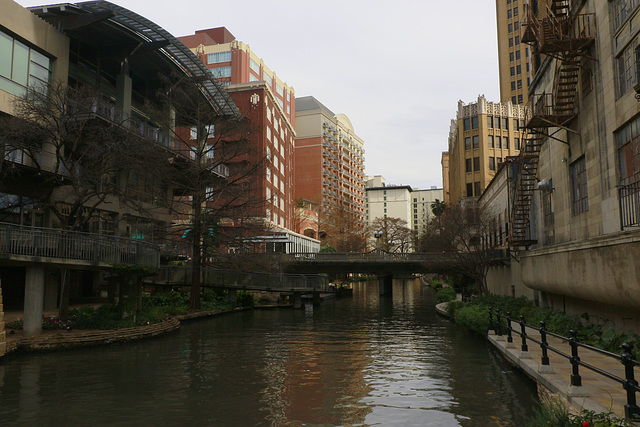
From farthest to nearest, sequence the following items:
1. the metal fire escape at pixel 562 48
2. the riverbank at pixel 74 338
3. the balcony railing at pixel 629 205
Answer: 1. the metal fire escape at pixel 562 48
2. the riverbank at pixel 74 338
3. the balcony railing at pixel 629 205

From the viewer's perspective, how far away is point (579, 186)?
19.8 m

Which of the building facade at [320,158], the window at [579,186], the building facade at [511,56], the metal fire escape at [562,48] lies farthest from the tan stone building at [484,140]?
the window at [579,186]

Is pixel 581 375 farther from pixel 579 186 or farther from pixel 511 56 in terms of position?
pixel 511 56

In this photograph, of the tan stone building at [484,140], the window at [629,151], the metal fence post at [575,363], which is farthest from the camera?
the tan stone building at [484,140]

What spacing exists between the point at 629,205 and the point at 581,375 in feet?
20.1

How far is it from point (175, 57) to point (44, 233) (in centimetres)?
2173

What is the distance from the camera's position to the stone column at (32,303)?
59.8 feet

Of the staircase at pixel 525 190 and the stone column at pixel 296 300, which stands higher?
the staircase at pixel 525 190

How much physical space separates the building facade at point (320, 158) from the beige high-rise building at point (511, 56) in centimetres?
3923

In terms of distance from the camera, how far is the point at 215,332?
24281 mm

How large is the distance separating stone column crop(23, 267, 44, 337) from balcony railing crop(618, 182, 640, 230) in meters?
19.3

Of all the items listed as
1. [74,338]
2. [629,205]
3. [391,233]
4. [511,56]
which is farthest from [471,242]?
[391,233]

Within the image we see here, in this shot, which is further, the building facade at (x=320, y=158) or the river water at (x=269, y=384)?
the building facade at (x=320, y=158)

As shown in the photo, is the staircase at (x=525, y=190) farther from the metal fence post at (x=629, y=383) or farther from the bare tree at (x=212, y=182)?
the metal fence post at (x=629, y=383)
